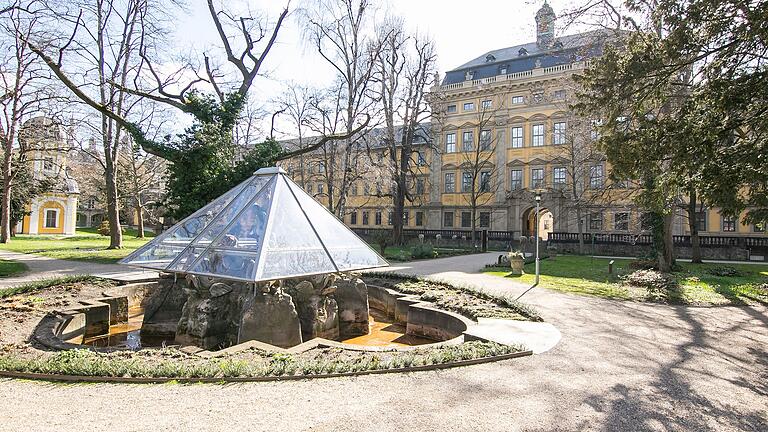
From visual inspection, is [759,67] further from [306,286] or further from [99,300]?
[99,300]

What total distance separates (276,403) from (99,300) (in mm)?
7172

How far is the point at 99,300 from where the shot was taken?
912 cm

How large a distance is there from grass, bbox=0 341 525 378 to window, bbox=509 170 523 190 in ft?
112

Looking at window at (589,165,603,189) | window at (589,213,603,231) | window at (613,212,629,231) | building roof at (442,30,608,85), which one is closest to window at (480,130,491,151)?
building roof at (442,30,608,85)

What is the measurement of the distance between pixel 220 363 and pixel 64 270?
43.4 ft

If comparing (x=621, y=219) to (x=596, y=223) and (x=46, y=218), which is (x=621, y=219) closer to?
(x=596, y=223)

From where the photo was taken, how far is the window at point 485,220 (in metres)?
38.7

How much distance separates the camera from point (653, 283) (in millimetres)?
12555

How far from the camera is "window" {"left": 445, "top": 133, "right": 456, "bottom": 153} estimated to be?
4172cm

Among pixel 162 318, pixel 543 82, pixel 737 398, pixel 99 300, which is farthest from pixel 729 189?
pixel 543 82

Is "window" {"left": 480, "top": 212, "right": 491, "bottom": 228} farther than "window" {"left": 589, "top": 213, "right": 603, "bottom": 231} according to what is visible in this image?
Yes

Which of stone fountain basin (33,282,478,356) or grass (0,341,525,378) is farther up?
grass (0,341,525,378)

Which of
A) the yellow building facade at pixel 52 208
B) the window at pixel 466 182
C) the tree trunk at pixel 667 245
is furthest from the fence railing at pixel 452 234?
the yellow building facade at pixel 52 208

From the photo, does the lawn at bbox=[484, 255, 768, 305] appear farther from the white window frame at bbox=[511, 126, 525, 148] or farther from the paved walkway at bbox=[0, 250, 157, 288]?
the white window frame at bbox=[511, 126, 525, 148]
